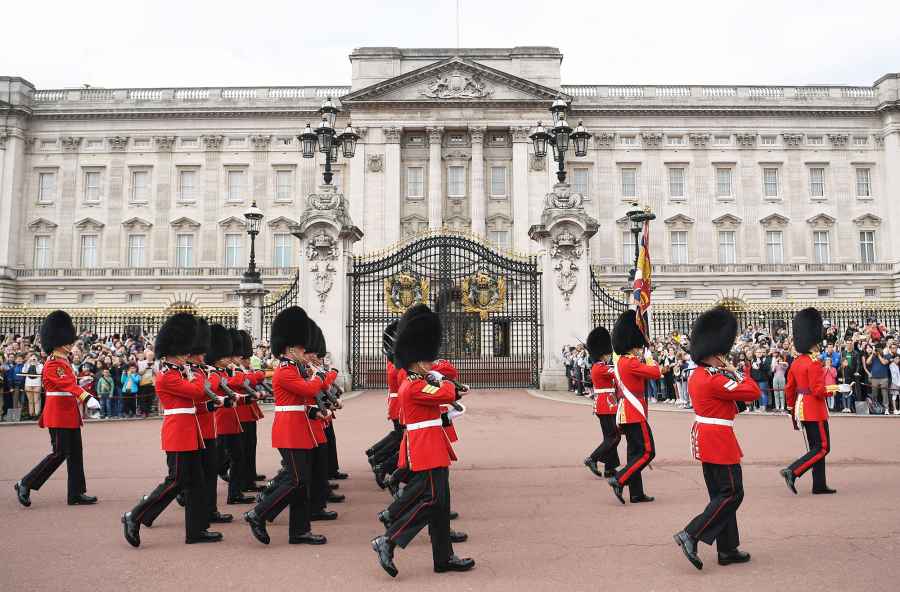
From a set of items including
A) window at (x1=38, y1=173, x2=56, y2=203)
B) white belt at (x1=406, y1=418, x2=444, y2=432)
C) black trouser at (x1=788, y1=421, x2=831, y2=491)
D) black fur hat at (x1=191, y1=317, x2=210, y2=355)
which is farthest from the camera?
window at (x1=38, y1=173, x2=56, y2=203)

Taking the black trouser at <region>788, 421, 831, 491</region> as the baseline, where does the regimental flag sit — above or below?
above

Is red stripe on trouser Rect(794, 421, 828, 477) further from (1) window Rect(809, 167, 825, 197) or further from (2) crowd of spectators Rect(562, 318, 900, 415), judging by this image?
(1) window Rect(809, 167, 825, 197)

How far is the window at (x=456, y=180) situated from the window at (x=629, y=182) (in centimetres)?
1105

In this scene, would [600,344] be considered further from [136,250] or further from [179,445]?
[136,250]

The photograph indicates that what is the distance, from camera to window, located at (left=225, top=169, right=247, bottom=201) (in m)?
46.2

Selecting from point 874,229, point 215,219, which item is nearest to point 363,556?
point 215,219

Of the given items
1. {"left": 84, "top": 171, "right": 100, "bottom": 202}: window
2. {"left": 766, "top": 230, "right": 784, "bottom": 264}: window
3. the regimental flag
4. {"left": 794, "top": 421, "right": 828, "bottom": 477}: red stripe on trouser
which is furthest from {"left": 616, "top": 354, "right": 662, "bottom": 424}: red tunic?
{"left": 84, "top": 171, "right": 100, "bottom": 202}: window

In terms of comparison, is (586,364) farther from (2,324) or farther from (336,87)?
(336,87)

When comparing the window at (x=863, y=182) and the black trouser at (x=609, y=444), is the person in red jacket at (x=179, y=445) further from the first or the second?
the window at (x=863, y=182)

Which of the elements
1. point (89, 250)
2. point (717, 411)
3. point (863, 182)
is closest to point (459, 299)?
point (717, 411)

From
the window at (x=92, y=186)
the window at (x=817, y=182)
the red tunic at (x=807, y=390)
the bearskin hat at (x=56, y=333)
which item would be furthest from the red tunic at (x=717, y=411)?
the window at (x=92, y=186)

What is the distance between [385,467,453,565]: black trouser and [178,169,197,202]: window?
148ft

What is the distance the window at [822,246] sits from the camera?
149 ft

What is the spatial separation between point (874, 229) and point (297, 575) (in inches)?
2005
